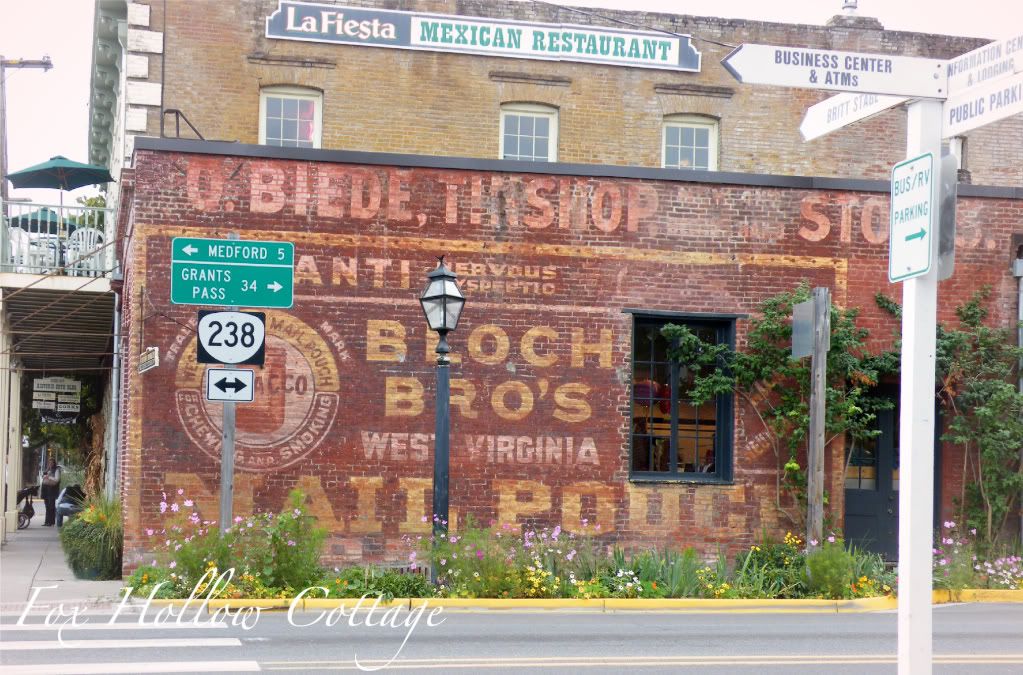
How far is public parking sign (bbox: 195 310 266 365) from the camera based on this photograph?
1284 centimetres

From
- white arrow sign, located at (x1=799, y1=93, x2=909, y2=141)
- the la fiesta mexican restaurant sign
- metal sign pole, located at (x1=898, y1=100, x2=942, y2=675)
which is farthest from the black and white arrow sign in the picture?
the la fiesta mexican restaurant sign

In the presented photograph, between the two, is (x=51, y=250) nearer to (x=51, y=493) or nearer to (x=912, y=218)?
(x=51, y=493)

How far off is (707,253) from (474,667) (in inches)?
367

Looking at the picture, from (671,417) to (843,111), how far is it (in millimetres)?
10810

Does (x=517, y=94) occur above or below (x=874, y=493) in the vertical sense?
above

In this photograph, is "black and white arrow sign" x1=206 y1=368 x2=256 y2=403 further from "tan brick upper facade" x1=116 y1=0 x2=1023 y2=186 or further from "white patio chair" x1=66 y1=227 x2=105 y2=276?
"tan brick upper facade" x1=116 y1=0 x2=1023 y2=186

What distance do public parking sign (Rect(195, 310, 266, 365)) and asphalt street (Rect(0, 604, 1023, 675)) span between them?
2.65 m

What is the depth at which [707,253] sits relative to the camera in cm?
1792

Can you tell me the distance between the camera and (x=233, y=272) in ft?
42.7

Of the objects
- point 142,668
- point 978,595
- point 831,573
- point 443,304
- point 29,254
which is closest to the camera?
point 142,668

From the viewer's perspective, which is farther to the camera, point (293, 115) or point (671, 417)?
point (293, 115)

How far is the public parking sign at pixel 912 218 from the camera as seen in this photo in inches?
242

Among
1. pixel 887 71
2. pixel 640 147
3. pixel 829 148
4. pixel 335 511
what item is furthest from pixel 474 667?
pixel 829 148

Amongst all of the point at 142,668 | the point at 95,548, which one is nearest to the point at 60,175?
the point at 95,548
